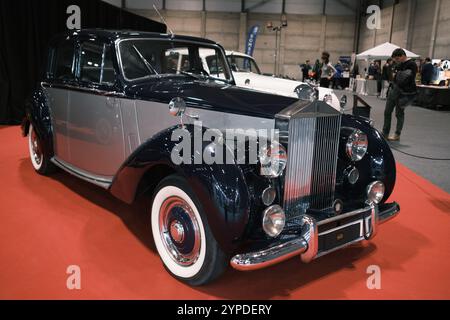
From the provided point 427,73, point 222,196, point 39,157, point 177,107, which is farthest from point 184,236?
point 427,73

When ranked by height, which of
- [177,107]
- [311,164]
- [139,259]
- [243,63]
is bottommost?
[139,259]

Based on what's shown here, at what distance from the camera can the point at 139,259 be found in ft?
9.02

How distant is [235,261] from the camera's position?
6.67ft

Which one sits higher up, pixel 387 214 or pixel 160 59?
pixel 160 59

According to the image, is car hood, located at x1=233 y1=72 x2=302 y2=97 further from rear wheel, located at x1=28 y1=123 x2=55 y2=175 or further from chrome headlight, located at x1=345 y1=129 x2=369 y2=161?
chrome headlight, located at x1=345 y1=129 x2=369 y2=161

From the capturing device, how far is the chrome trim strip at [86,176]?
3.29 metres

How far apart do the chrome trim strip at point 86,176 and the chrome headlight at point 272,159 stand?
154cm

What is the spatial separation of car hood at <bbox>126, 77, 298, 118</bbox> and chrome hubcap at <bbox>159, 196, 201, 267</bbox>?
753 mm

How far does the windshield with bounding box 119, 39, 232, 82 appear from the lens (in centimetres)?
315

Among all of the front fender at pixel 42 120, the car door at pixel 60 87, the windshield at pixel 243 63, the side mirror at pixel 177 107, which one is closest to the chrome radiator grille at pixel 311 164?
the side mirror at pixel 177 107

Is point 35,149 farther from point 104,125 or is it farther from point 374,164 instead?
point 374,164

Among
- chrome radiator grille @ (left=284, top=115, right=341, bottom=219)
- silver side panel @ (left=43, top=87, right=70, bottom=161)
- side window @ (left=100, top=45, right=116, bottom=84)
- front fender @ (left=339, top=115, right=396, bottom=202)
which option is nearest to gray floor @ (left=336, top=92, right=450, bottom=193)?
front fender @ (left=339, top=115, right=396, bottom=202)

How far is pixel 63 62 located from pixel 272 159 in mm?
2754
